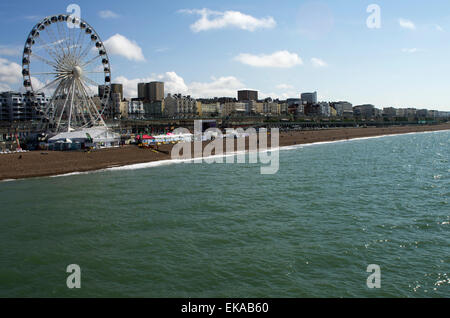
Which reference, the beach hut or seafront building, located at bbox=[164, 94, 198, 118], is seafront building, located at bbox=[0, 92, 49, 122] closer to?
seafront building, located at bbox=[164, 94, 198, 118]

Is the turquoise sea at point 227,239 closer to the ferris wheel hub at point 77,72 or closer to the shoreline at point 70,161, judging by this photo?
the shoreline at point 70,161

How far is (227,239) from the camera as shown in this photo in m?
12.5

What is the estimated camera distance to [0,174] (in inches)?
1096

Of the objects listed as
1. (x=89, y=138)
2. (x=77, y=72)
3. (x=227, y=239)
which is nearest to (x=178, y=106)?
(x=77, y=72)

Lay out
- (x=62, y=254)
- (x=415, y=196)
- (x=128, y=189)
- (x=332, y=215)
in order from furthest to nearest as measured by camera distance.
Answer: (x=128, y=189) → (x=415, y=196) → (x=332, y=215) → (x=62, y=254)

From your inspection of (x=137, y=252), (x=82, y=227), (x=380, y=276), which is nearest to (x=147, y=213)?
(x=82, y=227)

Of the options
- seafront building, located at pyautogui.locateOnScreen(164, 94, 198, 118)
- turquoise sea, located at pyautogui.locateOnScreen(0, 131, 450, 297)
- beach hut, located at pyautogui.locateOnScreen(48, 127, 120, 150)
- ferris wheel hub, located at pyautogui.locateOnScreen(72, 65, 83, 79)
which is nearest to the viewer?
turquoise sea, located at pyautogui.locateOnScreen(0, 131, 450, 297)

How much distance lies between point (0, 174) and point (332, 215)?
1002 inches

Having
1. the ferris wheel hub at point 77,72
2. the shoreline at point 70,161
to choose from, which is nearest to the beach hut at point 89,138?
the shoreline at point 70,161

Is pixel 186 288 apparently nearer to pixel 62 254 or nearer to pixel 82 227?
pixel 62 254

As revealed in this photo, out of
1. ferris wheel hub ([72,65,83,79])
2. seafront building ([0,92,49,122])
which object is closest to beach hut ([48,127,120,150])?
ferris wheel hub ([72,65,83,79])

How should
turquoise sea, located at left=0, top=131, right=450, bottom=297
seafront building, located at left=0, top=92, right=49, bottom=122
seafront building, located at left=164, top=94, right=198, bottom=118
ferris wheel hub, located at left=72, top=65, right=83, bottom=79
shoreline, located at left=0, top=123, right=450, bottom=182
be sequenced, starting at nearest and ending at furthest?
turquoise sea, located at left=0, top=131, right=450, bottom=297 < shoreline, located at left=0, top=123, right=450, bottom=182 < ferris wheel hub, located at left=72, top=65, right=83, bottom=79 < seafront building, located at left=0, top=92, right=49, bottom=122 < seafront building, located at left=164, top=94, right=198, bottom=118

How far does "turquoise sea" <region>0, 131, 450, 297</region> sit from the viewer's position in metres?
9.36
